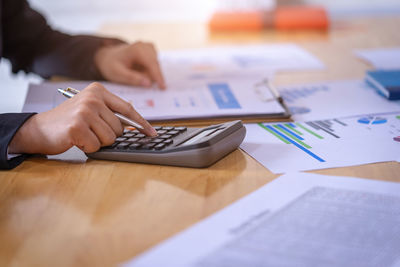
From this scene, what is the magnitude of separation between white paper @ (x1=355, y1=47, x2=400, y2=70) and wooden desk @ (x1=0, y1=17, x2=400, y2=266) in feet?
2.06

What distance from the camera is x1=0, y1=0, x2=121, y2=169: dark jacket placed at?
1259 mm

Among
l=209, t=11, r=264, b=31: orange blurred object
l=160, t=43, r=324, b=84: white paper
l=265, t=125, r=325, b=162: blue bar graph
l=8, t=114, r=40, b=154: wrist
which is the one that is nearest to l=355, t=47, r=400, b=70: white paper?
l=160, t=43, r=324, b=84: white paper

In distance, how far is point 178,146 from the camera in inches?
27.4

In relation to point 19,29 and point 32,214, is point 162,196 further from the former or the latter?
point 19,29

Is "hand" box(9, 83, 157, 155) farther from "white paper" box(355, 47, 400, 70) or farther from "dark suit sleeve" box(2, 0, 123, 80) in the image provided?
"white paper" box(355, 47, 400, 70)

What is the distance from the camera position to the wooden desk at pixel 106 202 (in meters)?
0.52

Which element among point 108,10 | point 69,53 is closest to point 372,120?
point 69,53

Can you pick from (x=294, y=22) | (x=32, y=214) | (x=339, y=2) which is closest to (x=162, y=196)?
(x=32, y=214)

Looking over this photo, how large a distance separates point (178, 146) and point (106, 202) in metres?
0.14

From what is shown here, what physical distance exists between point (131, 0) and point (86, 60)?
2614 mm

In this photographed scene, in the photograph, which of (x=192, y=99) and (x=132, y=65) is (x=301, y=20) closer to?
(x=132, y=65)

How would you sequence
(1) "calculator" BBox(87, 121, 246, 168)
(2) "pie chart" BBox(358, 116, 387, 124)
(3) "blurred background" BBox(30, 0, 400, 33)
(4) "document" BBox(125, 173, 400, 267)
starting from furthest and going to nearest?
(3) "blurred background" BBox(30, 0, 400, 33) < (2) "pie chart" BBox(358, 116, 387, 124) < (1) "calculator" BBox(87, 121, 246, 168) < (4) "document" BBox(125, 173, 400, 267)

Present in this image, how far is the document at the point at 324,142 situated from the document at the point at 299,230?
70 millimetres

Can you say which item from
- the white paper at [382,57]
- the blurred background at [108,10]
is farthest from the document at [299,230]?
the blurred background at [108,10]
